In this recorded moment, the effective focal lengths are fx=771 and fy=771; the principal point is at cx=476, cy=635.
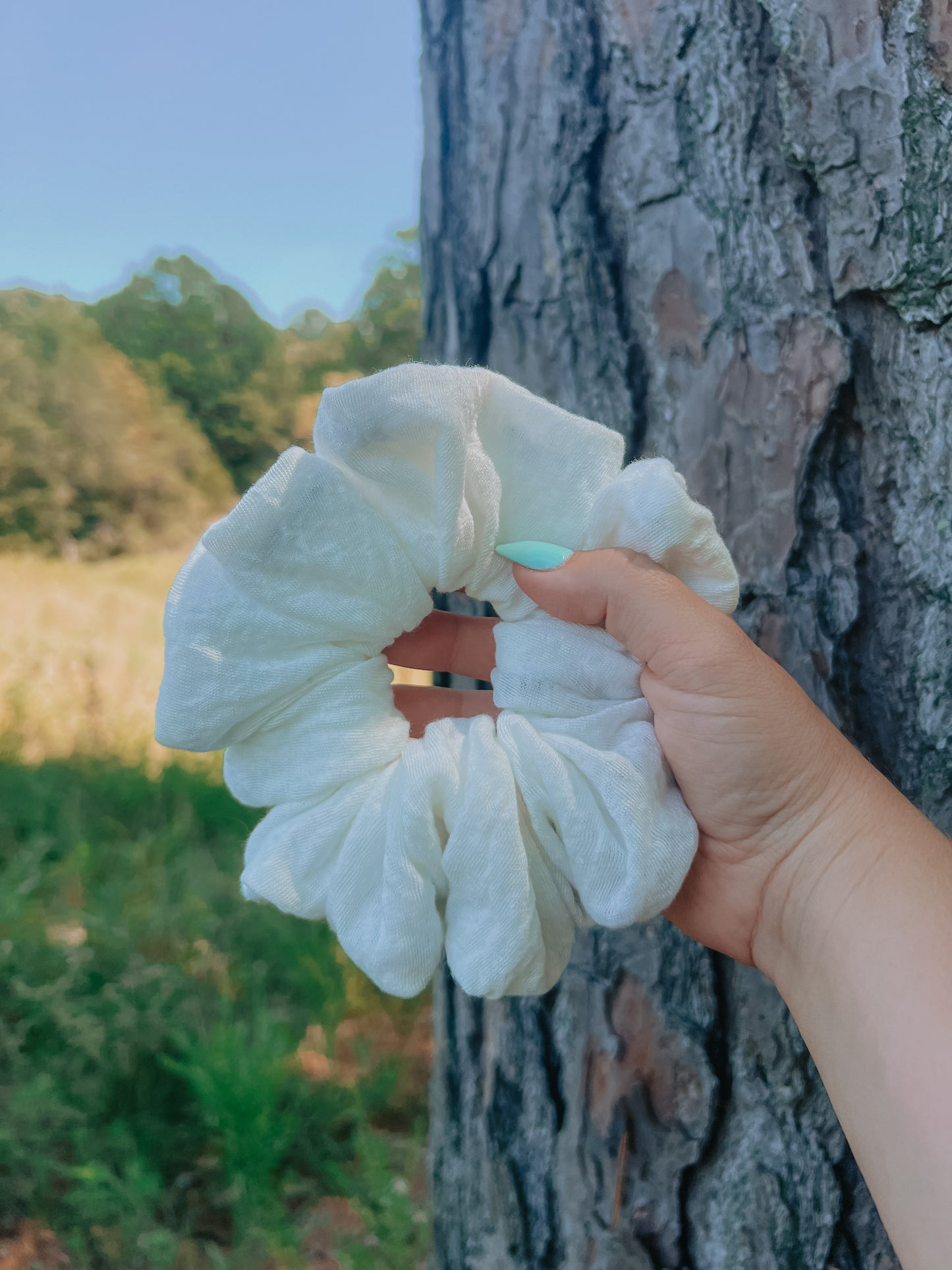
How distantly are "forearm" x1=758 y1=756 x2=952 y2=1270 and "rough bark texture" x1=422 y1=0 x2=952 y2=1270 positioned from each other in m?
0.21

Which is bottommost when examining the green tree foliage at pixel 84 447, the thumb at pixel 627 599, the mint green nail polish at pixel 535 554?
the green tree foliage at pixel 84 447

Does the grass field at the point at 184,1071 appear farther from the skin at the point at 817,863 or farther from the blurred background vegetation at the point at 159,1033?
the skin at the point at 817,863

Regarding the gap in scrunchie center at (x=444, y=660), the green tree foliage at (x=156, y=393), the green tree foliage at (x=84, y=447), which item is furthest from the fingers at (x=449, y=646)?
the green tree foliage at (x=84, y=447)

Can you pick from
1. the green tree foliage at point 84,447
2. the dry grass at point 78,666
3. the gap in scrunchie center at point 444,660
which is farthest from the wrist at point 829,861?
the green tree foliage at point 84,447

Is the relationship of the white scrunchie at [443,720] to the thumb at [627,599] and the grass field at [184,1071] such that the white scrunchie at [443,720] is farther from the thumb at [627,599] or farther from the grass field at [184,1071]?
the grass field at [184,1071]

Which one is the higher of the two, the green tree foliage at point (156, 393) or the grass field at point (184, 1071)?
the green tree foliage at point (156, 393)

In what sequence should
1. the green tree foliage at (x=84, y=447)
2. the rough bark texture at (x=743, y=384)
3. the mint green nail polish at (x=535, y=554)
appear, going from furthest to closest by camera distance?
the green tree foliage at (x=84, y=447), the rough bark texture at (x=743, y=384), the mint green nail polish at (x=535, y=554)

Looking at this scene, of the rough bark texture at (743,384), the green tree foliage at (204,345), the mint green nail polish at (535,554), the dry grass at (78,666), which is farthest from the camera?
the green tree foliage at (204,345)

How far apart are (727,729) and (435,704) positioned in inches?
11.8

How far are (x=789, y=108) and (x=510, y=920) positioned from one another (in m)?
0.75

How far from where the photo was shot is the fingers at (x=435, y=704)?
2.45 ft

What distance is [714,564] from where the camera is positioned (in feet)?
1.95

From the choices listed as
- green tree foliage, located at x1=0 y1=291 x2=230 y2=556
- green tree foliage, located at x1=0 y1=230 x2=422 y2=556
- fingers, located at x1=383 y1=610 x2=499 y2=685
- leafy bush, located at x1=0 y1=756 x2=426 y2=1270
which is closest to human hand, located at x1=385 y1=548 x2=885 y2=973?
fingers, located at x1=383 y1=610 x2=499 y2=685

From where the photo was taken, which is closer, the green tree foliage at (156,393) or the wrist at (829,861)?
the wrist at (829,861)
